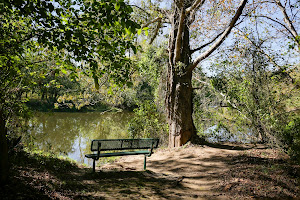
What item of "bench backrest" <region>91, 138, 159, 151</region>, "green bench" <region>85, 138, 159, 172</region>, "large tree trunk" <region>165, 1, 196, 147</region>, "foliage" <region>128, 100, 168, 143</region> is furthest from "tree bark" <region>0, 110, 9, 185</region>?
"foliage" <region>128, 100, 168, 143</region>

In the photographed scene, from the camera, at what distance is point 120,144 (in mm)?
6277

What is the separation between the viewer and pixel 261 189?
3.79 m

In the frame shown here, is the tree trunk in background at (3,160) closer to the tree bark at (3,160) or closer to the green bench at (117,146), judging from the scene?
the tree bark at (3,160)

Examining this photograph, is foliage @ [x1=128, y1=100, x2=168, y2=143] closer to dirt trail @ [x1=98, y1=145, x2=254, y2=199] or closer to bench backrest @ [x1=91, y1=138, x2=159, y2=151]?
dirt trail @ [x1=98, y1=145, x2=254, y2=199]

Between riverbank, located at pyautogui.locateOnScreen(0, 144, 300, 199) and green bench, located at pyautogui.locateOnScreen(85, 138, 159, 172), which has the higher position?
green bench, located at pyautogui.locateOnScreen(85, 138, 159, 172)

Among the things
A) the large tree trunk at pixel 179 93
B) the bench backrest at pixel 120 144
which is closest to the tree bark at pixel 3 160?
the bench backrest at pixel 120 144

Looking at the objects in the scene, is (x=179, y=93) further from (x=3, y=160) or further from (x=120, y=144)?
(x=3, y=160)

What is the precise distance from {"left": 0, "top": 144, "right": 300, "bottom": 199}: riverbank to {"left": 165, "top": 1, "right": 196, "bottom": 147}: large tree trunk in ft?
5.03

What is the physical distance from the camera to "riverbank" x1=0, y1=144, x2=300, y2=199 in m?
3.61

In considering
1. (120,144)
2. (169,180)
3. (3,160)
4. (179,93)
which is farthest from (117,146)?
(3,160)

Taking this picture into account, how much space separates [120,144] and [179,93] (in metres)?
3.08

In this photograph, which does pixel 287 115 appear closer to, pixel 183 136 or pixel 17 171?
pixel 183 136

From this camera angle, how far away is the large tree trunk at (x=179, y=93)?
26.8 ft

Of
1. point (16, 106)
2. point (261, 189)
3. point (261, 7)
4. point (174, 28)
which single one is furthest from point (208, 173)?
point (261, 7)
